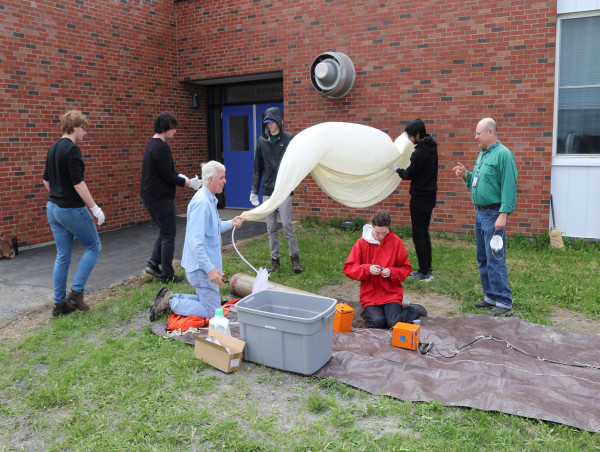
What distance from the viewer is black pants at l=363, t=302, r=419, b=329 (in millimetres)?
5008

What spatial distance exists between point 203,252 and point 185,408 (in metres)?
1.52

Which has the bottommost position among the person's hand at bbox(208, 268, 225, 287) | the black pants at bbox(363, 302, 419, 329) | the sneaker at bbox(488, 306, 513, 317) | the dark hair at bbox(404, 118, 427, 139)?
the sneaker at bbox(488, 306, 513, 317)

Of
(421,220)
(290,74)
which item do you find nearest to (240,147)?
(290,74)

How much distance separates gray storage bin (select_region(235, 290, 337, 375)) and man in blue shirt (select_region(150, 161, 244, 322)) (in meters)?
0.67

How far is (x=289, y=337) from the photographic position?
3.99 metres

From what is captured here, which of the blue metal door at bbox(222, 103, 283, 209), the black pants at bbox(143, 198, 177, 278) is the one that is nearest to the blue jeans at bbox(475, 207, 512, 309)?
the black pants at bbox(143, 198, 177, 278)

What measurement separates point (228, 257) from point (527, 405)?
207 inches

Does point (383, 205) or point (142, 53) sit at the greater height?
point (142, 53)

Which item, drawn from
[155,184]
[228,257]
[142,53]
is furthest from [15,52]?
[228,257]

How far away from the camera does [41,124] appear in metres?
8.99

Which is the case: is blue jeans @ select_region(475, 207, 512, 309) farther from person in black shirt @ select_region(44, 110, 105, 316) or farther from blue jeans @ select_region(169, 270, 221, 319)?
person in black shirt @ select_region(44, 110, 105, 316)

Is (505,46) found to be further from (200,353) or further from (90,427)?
(90,427)

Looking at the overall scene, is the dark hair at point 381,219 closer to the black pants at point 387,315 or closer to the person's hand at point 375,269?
the person's hand at point 375,269

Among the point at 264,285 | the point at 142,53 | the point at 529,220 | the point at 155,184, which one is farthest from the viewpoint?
the point at 142,53
